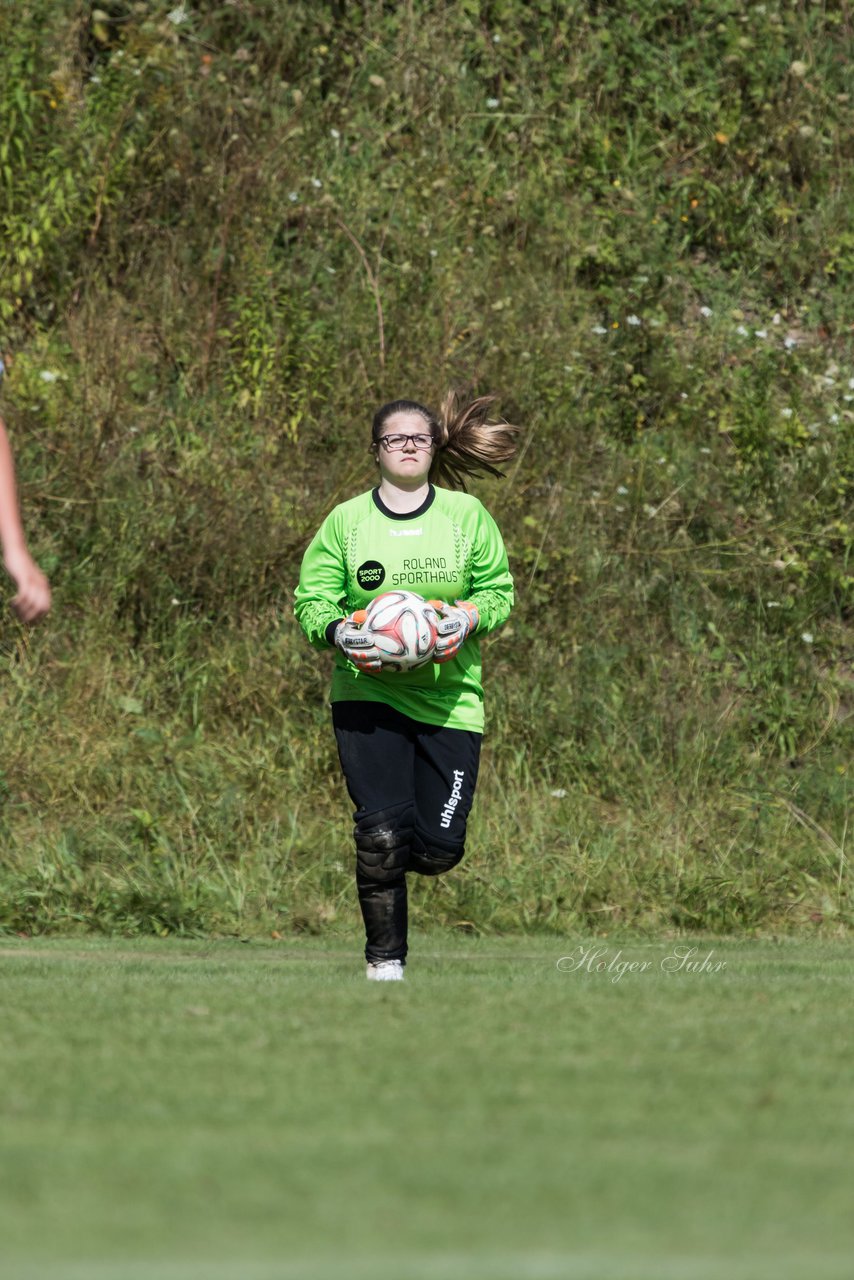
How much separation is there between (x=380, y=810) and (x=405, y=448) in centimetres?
137

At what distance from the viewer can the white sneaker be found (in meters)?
7.11

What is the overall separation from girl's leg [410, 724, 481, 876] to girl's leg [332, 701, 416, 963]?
2.3 inches

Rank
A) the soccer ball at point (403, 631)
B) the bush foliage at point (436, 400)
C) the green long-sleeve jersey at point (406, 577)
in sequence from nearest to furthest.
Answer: the soccer ball at point (403, 631) → the green long-sleeve jersey at point (406, 577) → the bush foliage at point (436, 400)

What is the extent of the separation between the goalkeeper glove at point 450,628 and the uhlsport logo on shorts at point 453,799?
0.46 m

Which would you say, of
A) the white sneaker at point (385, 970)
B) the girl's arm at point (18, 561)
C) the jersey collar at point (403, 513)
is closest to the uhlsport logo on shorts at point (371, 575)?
the jersey collar at point (403, 513)

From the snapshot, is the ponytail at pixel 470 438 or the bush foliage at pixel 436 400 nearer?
the ponytail at pixel 470 438

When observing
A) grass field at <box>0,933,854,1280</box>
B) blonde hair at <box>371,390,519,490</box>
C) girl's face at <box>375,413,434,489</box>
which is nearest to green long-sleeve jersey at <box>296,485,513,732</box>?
girl's face at <box>375,413,434,489</box>

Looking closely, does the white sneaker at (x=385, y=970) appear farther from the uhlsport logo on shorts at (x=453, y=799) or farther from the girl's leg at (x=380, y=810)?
the uhlsport logo on shorts at (x=453, y=799)

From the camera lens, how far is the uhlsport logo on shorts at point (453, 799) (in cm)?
736

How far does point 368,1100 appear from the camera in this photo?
13.9 ft

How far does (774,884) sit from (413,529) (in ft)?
12.8

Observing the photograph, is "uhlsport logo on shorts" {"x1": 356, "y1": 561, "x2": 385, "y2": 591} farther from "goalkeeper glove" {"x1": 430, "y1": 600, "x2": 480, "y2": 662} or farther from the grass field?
the grass field

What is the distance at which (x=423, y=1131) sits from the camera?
3918 mm

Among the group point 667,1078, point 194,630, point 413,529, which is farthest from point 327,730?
point 667,1078
